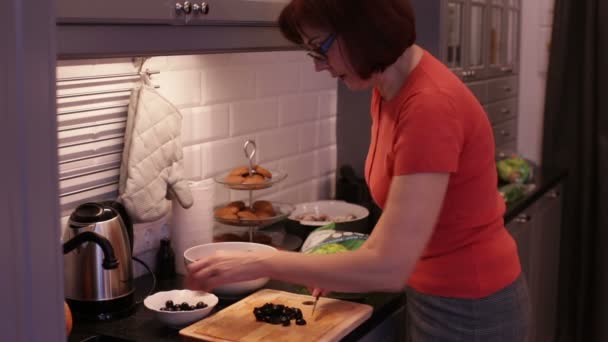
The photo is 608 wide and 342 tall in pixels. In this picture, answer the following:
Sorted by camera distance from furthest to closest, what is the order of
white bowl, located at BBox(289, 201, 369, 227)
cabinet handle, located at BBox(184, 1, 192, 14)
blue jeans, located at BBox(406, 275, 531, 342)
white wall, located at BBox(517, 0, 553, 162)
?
white wall, located at BBox(517, 0, 553, 162) → white bowl, located at BBox(289, 201, 369, 227) → blue jeans, located at BBox(406, 275, 531, 342) → cabinet handle, located at BBox(184, 1, 192, 14)

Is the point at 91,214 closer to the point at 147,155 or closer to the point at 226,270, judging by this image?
the point at 147,155

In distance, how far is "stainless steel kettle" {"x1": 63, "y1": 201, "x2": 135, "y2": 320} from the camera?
6.11ft

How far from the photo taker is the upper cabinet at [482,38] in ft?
11.0

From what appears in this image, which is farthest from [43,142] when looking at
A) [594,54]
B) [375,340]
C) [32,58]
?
[594,54]

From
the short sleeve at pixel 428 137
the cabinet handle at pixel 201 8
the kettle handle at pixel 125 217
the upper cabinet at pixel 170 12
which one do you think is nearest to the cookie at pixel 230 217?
the kettle handle at pixel 125 217

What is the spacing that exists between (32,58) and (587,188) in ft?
9.98

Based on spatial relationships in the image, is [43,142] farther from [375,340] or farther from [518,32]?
[518,32]

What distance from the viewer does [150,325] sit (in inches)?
73.6

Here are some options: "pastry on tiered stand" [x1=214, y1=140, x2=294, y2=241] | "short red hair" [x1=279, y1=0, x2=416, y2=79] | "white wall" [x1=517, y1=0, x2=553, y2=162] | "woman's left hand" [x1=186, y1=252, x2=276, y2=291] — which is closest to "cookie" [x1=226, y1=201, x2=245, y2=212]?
"pastry on tiered stand" [x1=214, y1=140, x2=294, y2=241]

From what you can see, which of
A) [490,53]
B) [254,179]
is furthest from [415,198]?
[490,53]

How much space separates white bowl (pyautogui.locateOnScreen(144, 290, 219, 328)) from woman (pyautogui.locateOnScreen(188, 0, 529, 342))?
7.0 inches

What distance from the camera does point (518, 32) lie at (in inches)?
160

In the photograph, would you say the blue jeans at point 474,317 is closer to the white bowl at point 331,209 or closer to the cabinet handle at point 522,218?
the white bowl at point 331,209

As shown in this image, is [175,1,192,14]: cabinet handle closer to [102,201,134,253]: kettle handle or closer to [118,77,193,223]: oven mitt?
[118,77,193,223]: oven mitt
